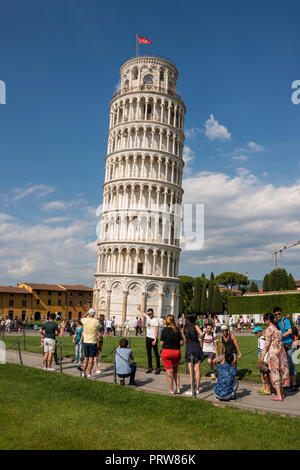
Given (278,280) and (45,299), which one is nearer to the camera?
(278,280)

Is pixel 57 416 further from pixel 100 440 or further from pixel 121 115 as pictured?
pixel 121 115

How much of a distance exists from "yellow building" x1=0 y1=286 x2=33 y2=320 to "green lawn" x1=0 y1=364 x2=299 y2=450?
82.4m

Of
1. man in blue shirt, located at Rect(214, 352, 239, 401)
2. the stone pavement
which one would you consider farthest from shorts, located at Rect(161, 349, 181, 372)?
man in blue shirt, located at Rect(214, 352, 239, 401)

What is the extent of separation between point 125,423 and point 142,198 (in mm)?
→ 46357

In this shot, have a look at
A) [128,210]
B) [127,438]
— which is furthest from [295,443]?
[128,210]

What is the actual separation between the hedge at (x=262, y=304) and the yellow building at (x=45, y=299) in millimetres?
51693

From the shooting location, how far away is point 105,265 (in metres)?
53.8

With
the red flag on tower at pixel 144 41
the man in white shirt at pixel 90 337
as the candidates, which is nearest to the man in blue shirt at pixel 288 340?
the man in white shirt at pixel 90 337

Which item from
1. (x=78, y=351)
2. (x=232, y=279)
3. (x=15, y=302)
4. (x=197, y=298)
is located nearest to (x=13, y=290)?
(x=15, y=302)

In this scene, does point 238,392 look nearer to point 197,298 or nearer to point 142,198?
point 142,198

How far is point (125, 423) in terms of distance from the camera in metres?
7.01

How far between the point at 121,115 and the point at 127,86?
200 inches

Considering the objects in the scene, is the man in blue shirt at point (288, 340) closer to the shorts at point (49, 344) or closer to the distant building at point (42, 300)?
the shorts at point (49, 344)

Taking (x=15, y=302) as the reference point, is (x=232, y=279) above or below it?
above
